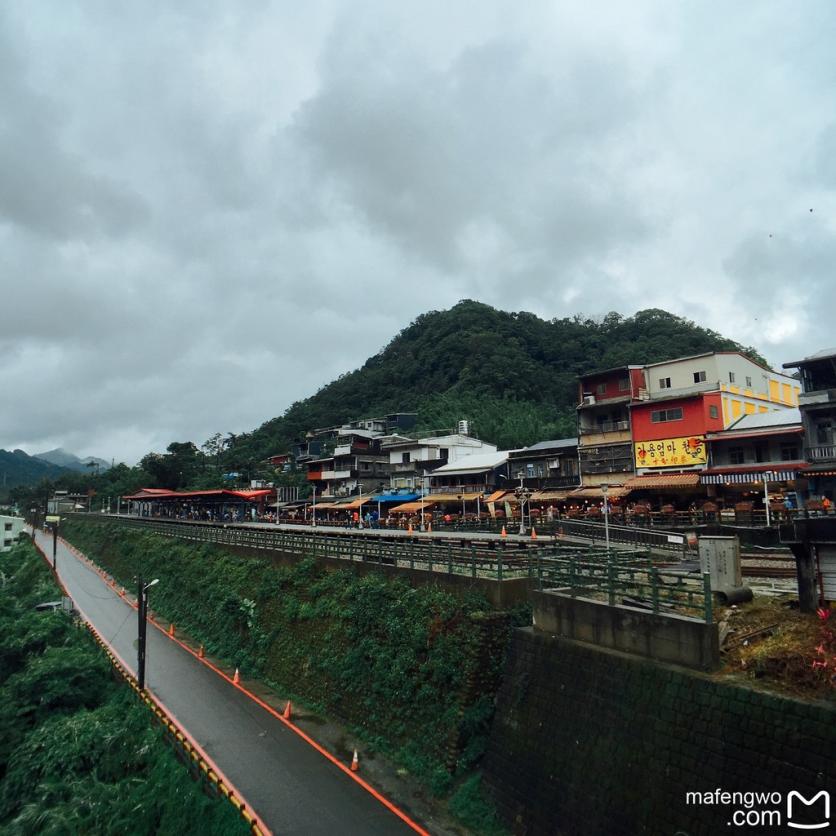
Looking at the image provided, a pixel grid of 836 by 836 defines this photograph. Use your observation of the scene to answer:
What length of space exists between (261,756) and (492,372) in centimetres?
7881

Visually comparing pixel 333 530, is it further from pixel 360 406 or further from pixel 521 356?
pixel 360 406

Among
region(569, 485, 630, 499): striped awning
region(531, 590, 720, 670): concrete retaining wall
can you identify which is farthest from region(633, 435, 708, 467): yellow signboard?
region(531, 590, 720, 670): concrete retaining wall

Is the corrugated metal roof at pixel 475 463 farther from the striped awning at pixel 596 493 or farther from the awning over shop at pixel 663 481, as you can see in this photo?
the awning over shop at pixel 663 481

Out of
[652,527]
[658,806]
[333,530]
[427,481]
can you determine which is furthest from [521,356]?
[658,806]

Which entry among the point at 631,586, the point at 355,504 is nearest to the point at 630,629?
the point at 631,586

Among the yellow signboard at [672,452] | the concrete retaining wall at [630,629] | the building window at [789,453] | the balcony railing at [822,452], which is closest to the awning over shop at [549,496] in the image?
the yellow signboard at [672,452]

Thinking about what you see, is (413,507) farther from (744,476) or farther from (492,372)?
(492,372)

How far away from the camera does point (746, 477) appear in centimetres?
3250

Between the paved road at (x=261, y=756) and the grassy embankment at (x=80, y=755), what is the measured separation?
3.98ft

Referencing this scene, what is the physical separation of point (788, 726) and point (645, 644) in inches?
115

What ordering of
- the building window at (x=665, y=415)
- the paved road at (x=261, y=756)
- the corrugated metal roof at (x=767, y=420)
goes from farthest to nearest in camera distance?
the building window at (x=665, y=415), the corrugated metal roof at (x=767, y=420), the paved road at (x=261, y=756)

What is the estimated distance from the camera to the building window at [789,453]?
107 ft

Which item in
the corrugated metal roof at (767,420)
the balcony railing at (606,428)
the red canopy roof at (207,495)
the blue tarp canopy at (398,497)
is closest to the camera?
the corrugated metal roof at (767,420)

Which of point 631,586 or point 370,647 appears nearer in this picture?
point 631,586
